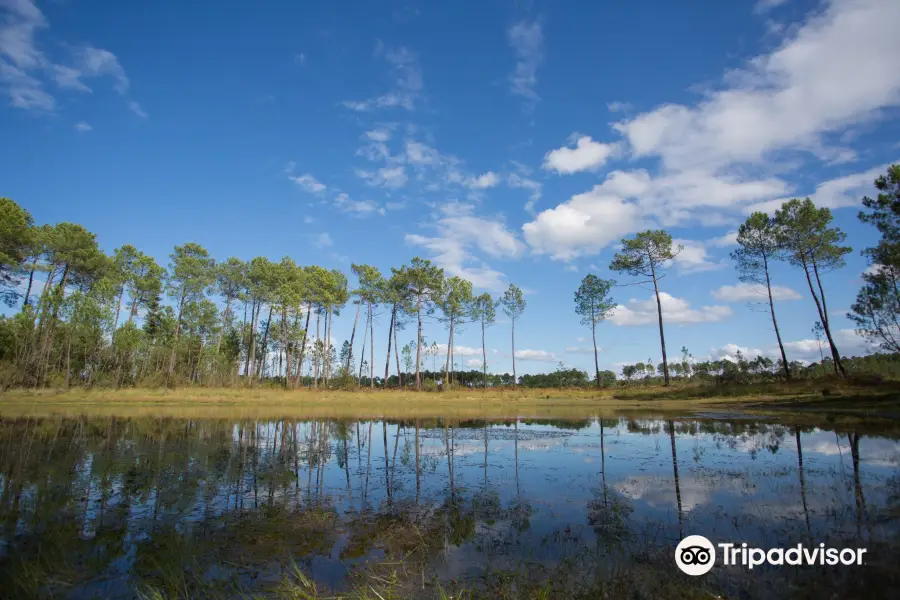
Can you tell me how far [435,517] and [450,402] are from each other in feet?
117

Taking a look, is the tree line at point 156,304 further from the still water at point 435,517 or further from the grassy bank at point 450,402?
the still water at point 435,517

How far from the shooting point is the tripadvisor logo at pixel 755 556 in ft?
16.6

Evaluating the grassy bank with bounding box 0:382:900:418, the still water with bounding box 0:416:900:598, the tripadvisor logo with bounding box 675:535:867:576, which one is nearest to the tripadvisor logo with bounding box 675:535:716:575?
the tripadvisor logo with bounding box 675:535:867:576

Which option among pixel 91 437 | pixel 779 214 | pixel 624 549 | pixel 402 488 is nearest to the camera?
pixel 624 549

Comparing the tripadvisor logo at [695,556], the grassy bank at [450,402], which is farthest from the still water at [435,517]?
the grassy bank at [450,402]

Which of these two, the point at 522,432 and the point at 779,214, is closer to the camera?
the point at 522,432

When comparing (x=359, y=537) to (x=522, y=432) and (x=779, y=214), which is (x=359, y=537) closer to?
(x=522, y=432)

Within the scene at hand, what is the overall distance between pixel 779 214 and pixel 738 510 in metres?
37.2

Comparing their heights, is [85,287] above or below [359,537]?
above

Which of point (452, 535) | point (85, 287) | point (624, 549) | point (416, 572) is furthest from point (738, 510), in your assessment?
point (85, 287)

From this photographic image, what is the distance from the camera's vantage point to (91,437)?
1720 centimetres

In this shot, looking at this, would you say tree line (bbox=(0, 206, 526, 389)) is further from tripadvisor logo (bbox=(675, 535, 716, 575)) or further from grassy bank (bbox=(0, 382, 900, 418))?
tripadvisor logo (bbox=(675, 535, 716, 575))

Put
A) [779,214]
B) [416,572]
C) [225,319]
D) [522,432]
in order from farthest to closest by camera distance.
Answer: [225,319] → [779,214] → [522,432] → [416,572]

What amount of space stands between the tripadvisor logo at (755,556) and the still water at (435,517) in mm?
159
